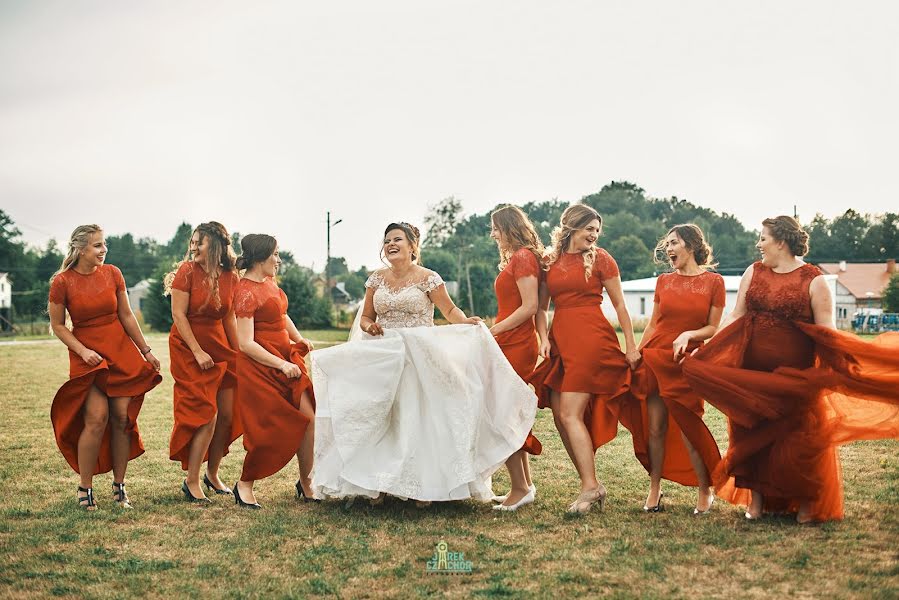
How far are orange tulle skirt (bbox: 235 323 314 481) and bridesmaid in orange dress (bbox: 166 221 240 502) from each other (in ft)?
1.32

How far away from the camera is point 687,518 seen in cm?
614

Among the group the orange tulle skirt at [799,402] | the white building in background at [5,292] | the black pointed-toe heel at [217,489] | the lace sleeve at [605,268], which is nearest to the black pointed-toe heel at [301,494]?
the black pointed-toe heel at [217,489]

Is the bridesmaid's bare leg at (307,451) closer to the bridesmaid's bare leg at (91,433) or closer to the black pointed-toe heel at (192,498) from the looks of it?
the black pointed-toe heel at (192,498)

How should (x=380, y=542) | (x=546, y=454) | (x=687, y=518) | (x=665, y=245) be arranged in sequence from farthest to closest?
(x=546, y=454)
(x=665, y=245)
(x=687, y=518)
(x=380, y=542)

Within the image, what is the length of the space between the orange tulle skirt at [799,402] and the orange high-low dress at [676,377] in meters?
0.26

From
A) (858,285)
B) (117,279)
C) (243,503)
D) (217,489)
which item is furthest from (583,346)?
(858,285)

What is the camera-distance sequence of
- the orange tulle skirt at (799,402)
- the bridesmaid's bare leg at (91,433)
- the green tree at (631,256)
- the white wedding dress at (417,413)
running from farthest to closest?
the green tree at (631,256) < the bridesmaid's bare leg at (91,433) < the white wedding dress at (417,413) < the orange tulle skirt at (799,402)

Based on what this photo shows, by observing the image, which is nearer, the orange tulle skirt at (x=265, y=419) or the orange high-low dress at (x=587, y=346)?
the orange high-low dress at (x=587, y=346)

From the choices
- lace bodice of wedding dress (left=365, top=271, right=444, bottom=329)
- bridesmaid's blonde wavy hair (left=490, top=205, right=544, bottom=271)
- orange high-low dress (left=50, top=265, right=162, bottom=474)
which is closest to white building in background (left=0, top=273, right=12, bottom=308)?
orange high-low dress (left=50, top=265, right=162, bottom=474)

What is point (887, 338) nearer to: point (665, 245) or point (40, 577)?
point (665, 245)

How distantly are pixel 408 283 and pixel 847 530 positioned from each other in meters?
3.65

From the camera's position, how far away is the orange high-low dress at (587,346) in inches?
260

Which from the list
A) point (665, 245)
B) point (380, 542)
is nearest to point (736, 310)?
point (665, 245)

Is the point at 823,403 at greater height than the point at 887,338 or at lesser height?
lesser
